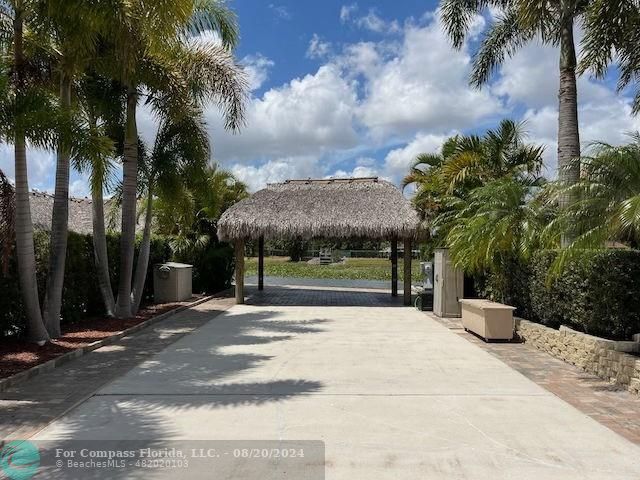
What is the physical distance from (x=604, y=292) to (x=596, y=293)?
147 mm

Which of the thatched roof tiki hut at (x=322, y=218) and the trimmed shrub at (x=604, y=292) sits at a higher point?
the thatched roof tiki hut at (x=322, y=218)

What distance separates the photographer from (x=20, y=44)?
30.1 ft

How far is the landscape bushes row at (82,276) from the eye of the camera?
9.90 meters

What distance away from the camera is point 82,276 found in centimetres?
1288

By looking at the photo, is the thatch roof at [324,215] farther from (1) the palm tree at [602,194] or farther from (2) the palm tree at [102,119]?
(1) the palm tree at [602,194]

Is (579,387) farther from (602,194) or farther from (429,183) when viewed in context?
(429,183)

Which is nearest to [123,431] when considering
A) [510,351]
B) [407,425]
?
[407,425]

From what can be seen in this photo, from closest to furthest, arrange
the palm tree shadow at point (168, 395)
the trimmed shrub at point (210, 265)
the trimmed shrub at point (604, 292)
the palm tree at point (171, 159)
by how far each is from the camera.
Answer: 1. the palm tree shadow at point (168, 395)
2. the trimmed shrub at point (604, 292)
3. the palm tree at point (171, 159)
4. the trimmed shrub at point (210, 265)

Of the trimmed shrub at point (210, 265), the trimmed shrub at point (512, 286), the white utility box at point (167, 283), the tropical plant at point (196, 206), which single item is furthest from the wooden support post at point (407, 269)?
the trimmed shrub at point (210, 265)

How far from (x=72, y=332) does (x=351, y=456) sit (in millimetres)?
8568

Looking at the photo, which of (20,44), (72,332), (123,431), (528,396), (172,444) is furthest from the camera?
(72,332)

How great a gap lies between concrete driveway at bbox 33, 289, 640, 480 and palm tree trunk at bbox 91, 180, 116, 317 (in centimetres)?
419

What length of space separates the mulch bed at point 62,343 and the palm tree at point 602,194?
8009 mm

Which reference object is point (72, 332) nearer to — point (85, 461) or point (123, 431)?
point (123, 431)
